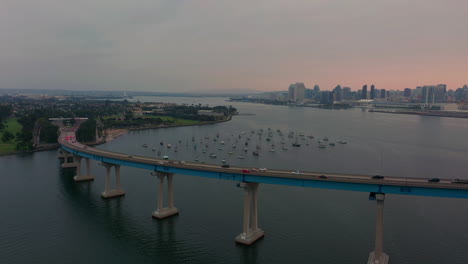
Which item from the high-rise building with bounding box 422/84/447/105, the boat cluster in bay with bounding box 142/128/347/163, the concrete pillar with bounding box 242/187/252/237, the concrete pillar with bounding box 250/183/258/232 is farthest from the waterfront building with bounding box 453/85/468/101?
the concrete pillar with bounding box 242/187/252/237

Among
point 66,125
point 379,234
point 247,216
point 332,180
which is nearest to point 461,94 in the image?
point 66,125

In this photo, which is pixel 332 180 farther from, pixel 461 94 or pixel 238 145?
pixel 461 94

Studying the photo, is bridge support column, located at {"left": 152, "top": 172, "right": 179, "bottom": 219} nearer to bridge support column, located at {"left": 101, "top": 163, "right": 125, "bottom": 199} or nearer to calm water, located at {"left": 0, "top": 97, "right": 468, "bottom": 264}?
calm water, located at {"left": 0, "top": 97, "right": 468, "bottom": 264}

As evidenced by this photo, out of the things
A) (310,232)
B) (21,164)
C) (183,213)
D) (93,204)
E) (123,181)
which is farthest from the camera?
(21,164)

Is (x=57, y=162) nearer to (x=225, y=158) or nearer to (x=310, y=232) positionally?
(x=225, y=158)

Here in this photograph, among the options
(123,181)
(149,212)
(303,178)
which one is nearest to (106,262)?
(149,212)

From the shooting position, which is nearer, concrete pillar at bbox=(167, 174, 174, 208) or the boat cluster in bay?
concrete pillar at bbox=(167, 174, 174, 208)

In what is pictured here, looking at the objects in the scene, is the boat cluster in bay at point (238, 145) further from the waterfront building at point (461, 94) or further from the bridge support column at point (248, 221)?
the waterfront building at point (461, 94)
